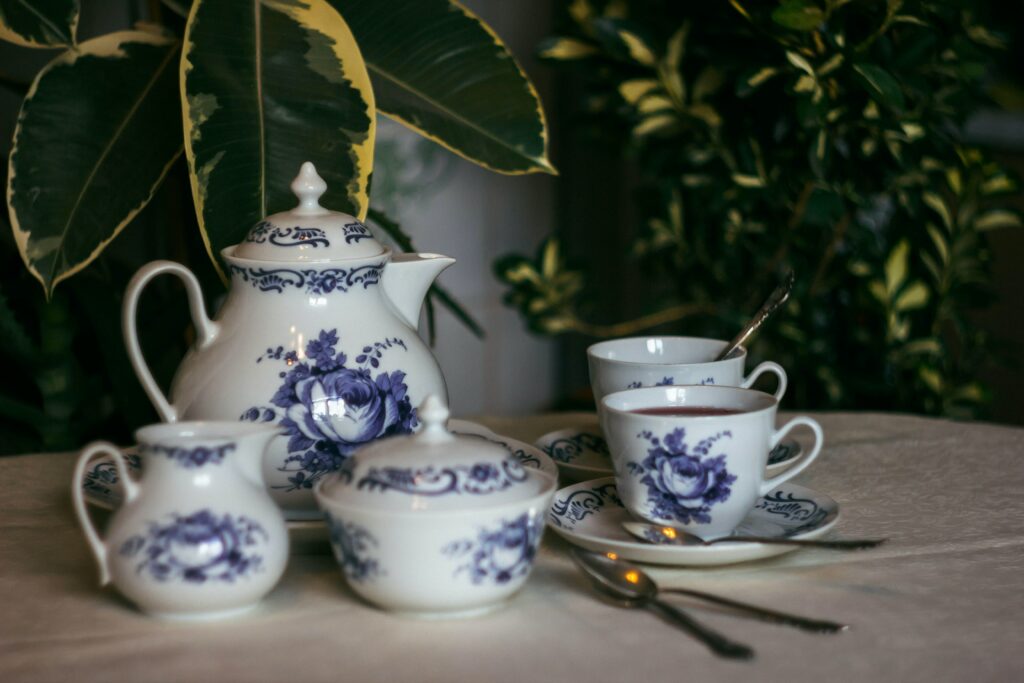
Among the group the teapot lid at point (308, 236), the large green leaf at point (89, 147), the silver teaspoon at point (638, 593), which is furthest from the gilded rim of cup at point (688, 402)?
the large green leaf at point (89, 147)

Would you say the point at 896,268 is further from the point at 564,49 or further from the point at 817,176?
the point at 564,49

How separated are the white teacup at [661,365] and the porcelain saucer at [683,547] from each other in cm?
9

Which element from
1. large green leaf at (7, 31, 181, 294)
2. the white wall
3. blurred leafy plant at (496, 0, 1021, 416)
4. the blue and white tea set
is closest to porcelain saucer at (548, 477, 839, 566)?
the blue and white tea set

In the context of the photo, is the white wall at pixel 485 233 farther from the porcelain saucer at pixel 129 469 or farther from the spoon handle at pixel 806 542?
the spoon handle at pixel 806 542

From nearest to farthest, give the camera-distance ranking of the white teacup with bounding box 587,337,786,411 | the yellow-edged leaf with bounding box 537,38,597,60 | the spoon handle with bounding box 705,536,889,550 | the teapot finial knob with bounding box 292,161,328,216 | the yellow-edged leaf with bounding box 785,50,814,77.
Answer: the spoon handle with bounding box 705,536,889,550 → the teapot finial knob with bounding box 292,161,328,216 → the white teacup with bounding box 587,337,786,411 → the yellow-edged leaf with bounding box 785,50,814,77 → the yellow-edged leaf with bounding box 537,38,597,60

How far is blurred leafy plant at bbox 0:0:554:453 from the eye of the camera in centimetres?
98

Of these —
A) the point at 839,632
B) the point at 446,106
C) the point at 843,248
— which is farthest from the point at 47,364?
the point at 843,248

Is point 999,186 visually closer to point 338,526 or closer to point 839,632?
point 839,632

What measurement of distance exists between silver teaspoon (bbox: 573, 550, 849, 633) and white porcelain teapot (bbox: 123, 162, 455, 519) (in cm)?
18

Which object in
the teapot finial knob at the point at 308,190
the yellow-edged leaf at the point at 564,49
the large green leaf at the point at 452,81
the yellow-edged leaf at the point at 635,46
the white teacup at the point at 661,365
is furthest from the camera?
the yellow-edged leaf at the point at 564,49

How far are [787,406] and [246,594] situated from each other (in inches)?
53.4

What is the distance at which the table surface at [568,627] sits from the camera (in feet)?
1.88

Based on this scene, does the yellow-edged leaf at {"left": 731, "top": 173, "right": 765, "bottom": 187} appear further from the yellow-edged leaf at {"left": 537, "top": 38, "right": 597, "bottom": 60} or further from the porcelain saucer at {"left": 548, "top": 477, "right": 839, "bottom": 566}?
the porcelain saucer at {"left": 548, "top": 477, "right": 839, "bottom": 566}

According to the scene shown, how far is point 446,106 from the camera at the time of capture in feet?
3.69
